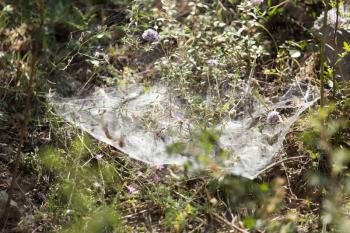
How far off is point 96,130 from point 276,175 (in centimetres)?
88

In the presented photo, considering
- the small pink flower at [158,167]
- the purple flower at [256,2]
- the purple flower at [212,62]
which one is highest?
the purple flower at [256,2]

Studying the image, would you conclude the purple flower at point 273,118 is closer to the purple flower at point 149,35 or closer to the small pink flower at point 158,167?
the small pink flower at point 158,167

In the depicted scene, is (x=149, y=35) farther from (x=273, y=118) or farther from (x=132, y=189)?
(x=132, y=189)

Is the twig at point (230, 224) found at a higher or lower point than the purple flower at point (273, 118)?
lower

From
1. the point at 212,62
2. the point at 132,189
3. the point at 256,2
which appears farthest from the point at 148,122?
the point at 256,2

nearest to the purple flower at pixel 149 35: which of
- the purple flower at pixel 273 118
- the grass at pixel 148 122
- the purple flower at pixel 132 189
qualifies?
the grass at pixel 148 122

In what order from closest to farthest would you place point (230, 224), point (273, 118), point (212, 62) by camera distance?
1. point (230, 224)
2. point (273, 118)
3. point (212, 62)

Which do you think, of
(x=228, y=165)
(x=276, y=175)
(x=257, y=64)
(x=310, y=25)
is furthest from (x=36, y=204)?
(x=310, y=25)

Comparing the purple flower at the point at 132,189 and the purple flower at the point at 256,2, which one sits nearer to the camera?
the purple flower at the point at 132,189

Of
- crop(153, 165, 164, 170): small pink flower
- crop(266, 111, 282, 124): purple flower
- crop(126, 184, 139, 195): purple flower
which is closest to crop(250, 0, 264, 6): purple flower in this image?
crop(266, 111, 282, 124): purple flower

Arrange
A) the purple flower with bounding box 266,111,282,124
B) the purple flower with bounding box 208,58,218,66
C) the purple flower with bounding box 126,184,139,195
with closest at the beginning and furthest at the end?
the purple flower with bounding box 126,184,139,195 → the purple flower with bounding box 266,111,282,124 → the purple flower with bounding box 208,58,218,66

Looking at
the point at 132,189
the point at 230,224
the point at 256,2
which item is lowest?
the point at 132,189

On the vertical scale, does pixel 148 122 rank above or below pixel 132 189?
above

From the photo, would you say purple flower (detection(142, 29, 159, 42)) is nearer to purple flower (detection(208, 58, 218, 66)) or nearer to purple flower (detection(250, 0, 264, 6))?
purple flower (detection(208, 58, 218, 66))
